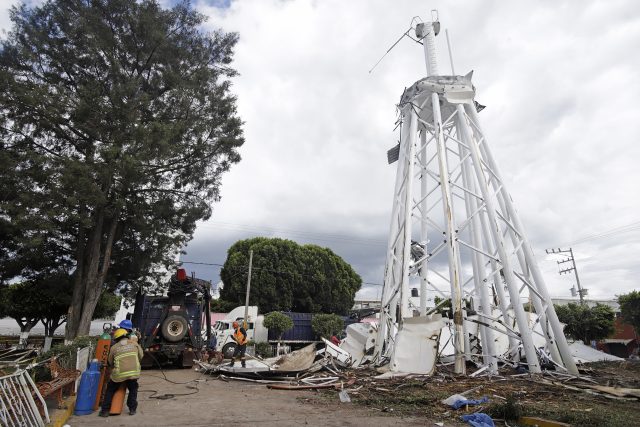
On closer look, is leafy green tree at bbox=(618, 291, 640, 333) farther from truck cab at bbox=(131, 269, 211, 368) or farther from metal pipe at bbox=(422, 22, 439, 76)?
truck cab at bbox=(131, 269, 211, 368)

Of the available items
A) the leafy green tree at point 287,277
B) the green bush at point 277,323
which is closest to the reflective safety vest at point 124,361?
the green bush at point 277,323

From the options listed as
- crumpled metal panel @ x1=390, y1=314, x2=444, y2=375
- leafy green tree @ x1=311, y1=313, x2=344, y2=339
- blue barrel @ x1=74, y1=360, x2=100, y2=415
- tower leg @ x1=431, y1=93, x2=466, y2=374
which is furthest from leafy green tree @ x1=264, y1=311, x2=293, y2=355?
blue barrel @ x1=74, y1=360, x2=100, y2=415

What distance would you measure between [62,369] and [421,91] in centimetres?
→ 1105

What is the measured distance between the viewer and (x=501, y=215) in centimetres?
1029

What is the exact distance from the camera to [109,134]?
15492 millimetres

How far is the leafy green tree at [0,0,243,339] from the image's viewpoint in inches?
548

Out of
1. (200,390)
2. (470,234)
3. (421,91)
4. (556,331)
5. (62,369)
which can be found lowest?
(200,390)

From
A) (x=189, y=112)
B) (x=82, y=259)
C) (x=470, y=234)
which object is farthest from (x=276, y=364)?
→ (x=189, y=112)

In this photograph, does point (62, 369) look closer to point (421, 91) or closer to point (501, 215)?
point (501, 215)

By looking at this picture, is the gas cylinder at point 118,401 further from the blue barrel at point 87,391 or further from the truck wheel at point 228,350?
the truck wheel at point 228,350

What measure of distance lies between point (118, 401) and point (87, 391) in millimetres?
602

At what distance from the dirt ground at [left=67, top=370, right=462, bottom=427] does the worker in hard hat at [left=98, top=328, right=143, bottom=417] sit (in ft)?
0.60

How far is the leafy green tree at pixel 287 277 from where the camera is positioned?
3378cm

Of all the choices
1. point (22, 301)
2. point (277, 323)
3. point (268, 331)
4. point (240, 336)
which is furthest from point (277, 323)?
point (22, 301)
